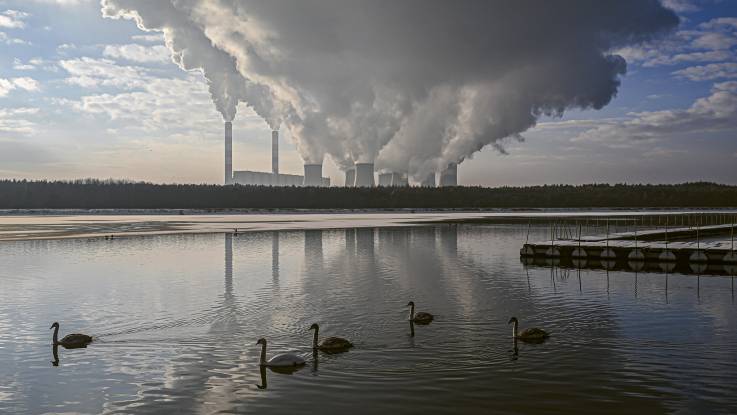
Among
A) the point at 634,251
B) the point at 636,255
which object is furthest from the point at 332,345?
the point at 634,251

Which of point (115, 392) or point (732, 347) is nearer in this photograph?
point (115, 392)

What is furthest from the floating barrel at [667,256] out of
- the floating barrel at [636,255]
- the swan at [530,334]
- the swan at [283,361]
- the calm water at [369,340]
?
the swan at [283,361]

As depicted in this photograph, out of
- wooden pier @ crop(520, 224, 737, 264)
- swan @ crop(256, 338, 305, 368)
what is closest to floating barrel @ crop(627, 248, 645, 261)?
wooden pier @ crop(520, 224, 737, 264)

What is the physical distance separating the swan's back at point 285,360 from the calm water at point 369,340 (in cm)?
46

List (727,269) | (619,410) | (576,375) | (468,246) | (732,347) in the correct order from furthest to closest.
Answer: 1. (468,246)
2. (727,269)
3. (732,347)
4. (576,375)
5. (619,410)

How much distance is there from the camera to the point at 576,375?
17.6 metres

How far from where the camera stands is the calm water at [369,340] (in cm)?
1593

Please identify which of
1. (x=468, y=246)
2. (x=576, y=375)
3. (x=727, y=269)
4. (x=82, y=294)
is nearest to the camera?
(x=576, y=375)

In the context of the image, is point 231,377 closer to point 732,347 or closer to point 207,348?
point 207,348

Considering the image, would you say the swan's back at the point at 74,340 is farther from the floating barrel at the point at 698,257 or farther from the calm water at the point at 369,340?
the floating barrel at the point at 698,257

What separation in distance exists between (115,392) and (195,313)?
1022 centimetres

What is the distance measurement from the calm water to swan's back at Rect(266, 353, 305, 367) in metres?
0.46

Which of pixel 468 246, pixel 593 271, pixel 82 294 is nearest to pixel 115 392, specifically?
pixel 82 294

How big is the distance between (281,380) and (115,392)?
170 inches
